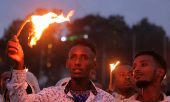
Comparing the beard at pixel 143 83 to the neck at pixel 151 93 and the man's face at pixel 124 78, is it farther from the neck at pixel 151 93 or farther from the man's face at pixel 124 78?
the man's face at pixel 124 78

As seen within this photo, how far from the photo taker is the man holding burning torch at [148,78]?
11.8ft

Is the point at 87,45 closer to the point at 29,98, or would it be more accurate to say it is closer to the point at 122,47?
the point at 29,98

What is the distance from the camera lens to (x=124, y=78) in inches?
190

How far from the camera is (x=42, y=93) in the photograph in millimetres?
3002

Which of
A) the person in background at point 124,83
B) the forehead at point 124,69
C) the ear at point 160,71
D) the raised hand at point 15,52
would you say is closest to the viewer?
the raised hand at point 15,52

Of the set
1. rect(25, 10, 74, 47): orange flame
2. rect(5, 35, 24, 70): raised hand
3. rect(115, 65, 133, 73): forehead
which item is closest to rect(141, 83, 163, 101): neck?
rect(115, 65, 133, 73): forehead

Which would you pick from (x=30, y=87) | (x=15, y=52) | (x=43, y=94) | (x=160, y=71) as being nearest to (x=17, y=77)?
(x=15, y=52)

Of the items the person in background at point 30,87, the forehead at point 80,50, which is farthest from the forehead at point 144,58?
the person in background at point 30,87

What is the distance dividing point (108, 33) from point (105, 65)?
466 centimetres

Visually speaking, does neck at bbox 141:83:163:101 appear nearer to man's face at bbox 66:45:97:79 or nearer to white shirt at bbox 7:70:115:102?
white shirt at bbox 7:70:115:102

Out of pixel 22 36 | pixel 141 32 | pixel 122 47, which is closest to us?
pixel 22 36

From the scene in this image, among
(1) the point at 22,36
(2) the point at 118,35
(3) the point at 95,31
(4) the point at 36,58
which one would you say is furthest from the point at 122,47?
(1) the point at 22,36

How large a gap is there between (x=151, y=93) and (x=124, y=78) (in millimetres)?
1264

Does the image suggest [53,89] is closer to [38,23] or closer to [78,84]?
[78,84]
